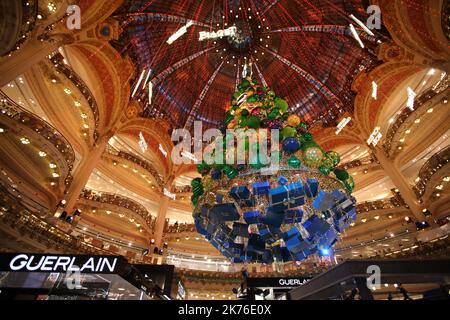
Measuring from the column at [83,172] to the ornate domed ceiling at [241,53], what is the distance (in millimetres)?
5219

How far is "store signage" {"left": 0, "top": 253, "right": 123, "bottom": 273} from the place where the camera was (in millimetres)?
3518

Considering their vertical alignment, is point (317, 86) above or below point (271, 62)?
below

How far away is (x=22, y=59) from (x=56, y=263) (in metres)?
11.6

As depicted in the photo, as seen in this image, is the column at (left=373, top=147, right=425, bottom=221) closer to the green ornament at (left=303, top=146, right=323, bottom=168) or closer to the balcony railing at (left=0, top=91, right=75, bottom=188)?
the green ornament at (left=303, top=146, right=323, bottom=168)

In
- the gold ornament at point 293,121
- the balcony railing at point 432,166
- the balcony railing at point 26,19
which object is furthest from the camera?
the balcony railing at point 432,166

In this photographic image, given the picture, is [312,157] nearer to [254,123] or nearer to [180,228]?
[254,123]

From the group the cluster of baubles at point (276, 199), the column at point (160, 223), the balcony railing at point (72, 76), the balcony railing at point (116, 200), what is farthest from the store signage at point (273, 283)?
the balcony railing at point (72, 76)

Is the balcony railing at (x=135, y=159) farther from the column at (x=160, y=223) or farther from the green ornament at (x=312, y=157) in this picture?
the green ornament at (x=312, y=157)

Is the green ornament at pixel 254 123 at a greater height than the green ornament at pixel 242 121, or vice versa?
the green ornament at pixel 242 121

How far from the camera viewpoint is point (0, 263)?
347 centimetres

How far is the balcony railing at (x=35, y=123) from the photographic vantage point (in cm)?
1120
